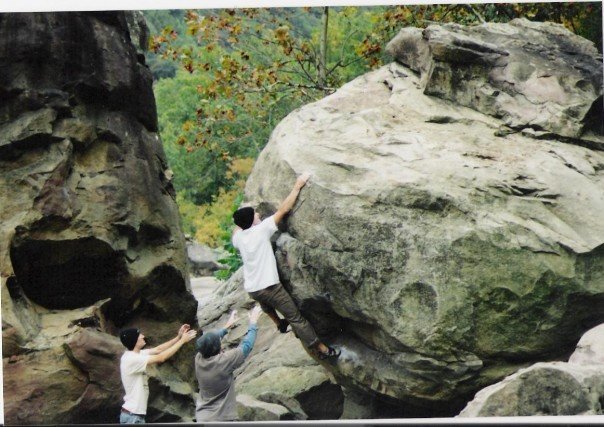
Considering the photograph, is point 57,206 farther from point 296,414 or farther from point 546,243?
point 546,243

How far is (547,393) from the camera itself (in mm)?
6863

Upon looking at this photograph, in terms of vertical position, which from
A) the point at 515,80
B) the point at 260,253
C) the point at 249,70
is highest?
the point at 515,80

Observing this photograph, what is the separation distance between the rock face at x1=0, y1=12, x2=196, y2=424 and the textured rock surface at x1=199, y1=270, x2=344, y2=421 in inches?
33.7

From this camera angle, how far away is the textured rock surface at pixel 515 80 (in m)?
8.51

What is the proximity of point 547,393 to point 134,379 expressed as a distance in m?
3.80

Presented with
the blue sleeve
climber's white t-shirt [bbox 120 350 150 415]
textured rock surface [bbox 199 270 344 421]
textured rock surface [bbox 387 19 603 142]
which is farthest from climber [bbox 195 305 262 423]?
textured rock surface [bbox 387 19 603 142]

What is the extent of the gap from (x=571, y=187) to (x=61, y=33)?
574 centimetres

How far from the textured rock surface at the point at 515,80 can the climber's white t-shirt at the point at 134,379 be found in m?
4.13

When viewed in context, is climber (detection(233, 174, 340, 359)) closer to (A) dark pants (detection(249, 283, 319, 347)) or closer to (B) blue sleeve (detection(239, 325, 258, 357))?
(A) dark pants (detection(249, 283, 319, 347))

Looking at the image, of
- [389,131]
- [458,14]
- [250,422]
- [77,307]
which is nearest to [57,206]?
[77,307]

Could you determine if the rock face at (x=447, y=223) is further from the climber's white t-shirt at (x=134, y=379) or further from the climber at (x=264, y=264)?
the climber's white t-shirt at (x=134, y=379)

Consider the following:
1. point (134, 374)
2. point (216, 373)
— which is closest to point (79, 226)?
point (134, 374)

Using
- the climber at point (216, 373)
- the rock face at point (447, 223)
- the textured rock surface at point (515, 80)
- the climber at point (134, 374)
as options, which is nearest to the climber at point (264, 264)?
the rock face at point (447, 223)

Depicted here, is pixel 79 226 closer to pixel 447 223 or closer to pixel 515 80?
pixel 447 223
